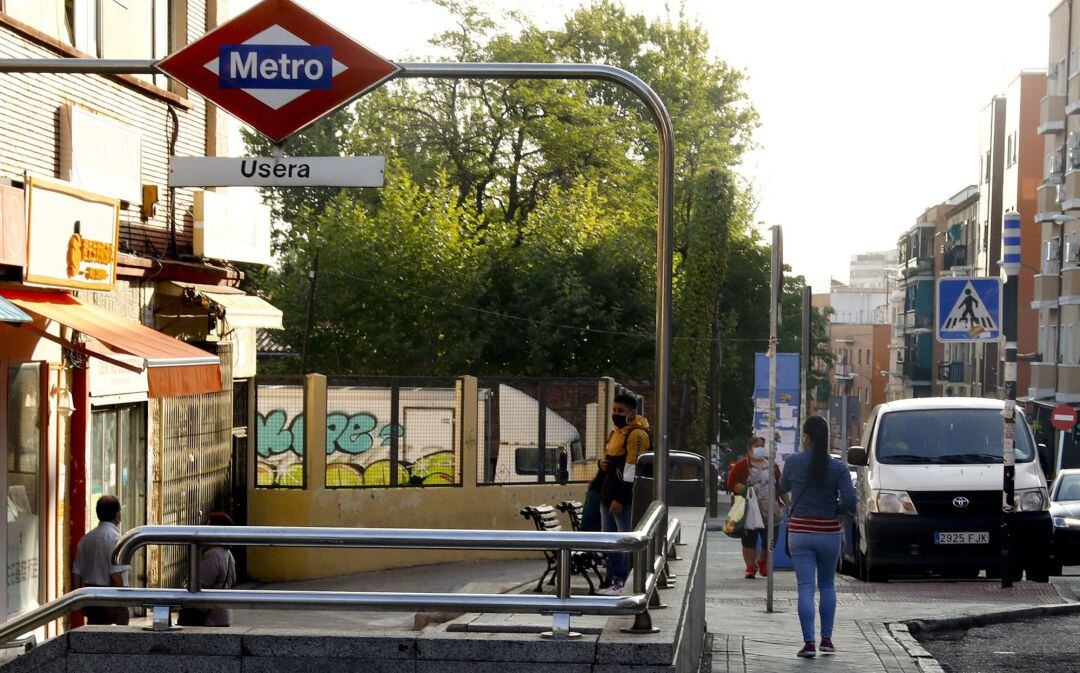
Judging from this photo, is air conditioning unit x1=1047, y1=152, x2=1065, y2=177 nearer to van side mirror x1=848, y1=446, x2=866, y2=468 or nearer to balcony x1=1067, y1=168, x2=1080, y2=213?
balcony x1=1067, y1=168, x2=1080, y2=213

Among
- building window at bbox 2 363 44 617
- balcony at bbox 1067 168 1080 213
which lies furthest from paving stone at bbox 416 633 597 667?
balcony at bbox 1067 168 1080 213

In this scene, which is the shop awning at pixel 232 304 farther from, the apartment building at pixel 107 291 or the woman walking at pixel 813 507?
the woman walking at pixel 813 507

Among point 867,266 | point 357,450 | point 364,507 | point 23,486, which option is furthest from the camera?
point 867,266

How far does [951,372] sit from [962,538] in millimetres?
71937

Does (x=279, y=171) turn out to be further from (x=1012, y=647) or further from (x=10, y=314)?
(x=1012, y=647)

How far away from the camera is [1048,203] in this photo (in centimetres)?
5969

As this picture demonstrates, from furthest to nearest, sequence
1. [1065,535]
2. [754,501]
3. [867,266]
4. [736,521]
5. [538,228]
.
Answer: [867,266] → [538,228] → [1065,535] → [754,501] → [736,521]

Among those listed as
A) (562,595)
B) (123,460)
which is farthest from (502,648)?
(123,460)

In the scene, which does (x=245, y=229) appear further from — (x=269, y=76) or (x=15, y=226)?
(x=269, y=76)

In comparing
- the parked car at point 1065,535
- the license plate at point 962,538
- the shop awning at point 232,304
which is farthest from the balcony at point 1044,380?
the shop awning at point 232,304

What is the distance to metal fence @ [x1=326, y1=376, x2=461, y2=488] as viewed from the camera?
70.6 ft

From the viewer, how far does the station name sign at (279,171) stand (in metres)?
8.16

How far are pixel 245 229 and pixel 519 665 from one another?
14.1m

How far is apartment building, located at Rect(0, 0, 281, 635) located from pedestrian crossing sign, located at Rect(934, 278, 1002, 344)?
27.2 ft
